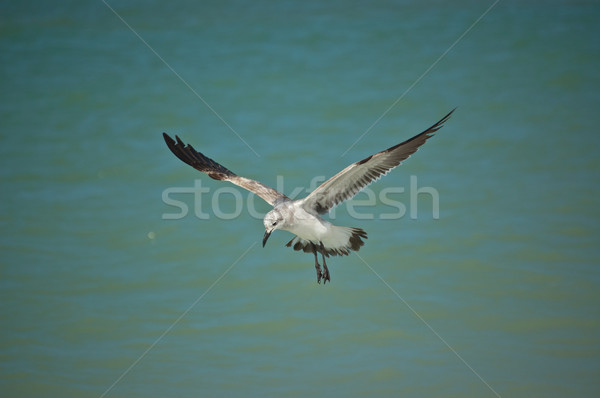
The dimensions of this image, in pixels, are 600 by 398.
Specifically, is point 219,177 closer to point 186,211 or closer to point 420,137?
point 186,211

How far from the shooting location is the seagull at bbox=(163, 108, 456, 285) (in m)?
8.59

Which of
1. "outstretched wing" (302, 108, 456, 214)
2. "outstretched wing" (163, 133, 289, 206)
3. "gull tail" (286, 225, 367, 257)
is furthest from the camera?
"outstretched wing" (163, 133, 289, 206)

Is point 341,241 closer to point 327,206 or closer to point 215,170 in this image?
point 327,206

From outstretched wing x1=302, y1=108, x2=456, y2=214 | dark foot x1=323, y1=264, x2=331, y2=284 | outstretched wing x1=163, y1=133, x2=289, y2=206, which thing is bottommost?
dark foot x1=323, y1=264, x2=331, y2=284

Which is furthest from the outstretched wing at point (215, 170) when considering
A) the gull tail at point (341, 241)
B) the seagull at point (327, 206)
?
the gull tail at point (341, 241)

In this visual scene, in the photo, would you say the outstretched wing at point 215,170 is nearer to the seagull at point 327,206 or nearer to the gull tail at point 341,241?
the seagull at point 327,206

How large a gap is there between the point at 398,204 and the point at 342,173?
2.44m

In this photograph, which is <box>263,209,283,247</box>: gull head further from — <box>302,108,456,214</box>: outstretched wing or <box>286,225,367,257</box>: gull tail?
<box>286,225,367,257</box>: gull tail

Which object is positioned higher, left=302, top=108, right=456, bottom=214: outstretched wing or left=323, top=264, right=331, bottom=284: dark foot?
left=302, top=108, right=456, bottom=214: outstretched wing

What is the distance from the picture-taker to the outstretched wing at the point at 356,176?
27.8 feet

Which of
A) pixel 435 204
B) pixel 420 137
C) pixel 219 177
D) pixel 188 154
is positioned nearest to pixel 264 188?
pixel 219 177

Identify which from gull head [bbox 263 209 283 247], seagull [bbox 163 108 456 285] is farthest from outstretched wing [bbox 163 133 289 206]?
gull head [bbox 263 209 283 247]

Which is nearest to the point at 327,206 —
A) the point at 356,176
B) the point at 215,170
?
the point at 356,176

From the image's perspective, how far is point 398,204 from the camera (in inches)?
421
